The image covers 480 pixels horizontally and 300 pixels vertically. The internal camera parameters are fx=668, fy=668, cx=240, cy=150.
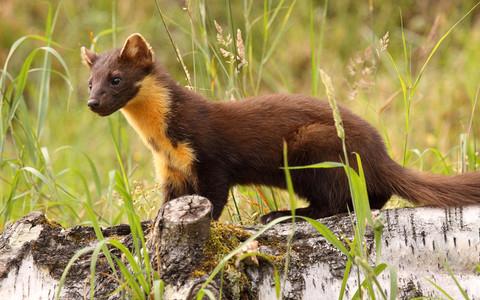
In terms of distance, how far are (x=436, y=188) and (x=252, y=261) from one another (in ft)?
3.66

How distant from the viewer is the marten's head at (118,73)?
356 centimetres

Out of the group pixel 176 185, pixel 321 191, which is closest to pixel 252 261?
pixel 321 191

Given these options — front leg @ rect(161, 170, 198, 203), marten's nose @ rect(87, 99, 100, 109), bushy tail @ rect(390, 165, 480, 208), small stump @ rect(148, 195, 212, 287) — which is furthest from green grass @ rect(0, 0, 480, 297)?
small stump @ rect(148, 195, 212, 287)

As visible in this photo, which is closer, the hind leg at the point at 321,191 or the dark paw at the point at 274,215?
the hind leg at the point at 321,191

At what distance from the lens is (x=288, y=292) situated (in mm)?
2754

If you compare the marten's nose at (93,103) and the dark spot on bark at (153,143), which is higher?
the marten's nose at (93,103)

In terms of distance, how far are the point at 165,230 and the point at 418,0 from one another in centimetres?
766

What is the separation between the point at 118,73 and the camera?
3.69 metres

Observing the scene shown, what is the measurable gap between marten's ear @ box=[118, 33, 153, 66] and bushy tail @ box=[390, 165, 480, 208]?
5.03ft

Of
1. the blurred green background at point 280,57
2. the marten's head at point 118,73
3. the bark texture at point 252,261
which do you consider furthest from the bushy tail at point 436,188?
the blurred green background at point 280,57

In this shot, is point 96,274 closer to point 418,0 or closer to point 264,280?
point 264,280

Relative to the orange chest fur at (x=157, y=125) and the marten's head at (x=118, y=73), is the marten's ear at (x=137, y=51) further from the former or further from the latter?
the orange chest fur at (x=157, y=125)

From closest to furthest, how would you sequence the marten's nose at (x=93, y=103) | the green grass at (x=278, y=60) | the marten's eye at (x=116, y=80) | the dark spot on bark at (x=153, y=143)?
the marten's nose at (x=93, y=103) → the marten's eye at (x=116, y=80) → the dark spot on bark at (x=153, y=143) → the green grass at (x=278, y=60)

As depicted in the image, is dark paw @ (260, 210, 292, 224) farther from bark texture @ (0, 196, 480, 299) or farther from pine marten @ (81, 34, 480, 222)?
bark texture @ (0, 196, 480, 299)
